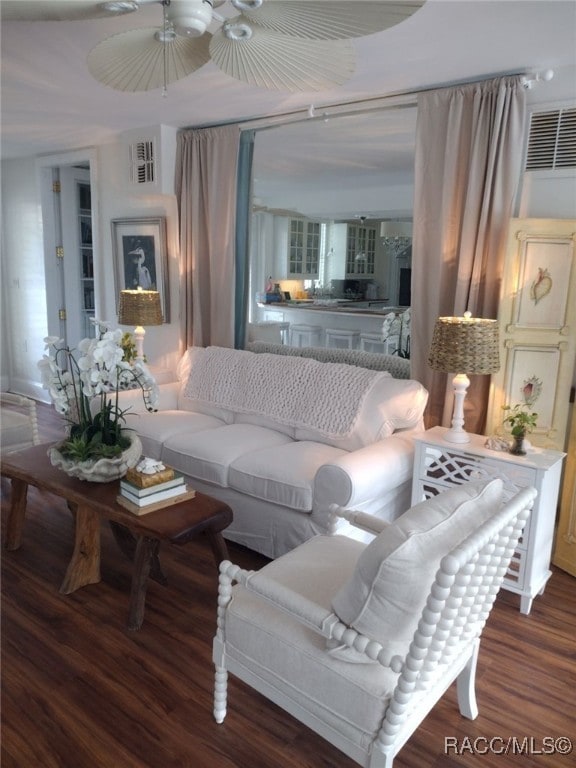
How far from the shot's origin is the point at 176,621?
2.42 m

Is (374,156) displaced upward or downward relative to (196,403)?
upward

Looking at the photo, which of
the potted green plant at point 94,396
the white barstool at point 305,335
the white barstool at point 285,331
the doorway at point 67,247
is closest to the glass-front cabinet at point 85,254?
the doorway at point 67,247

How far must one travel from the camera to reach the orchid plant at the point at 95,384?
95.3 inches

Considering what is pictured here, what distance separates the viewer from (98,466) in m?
2.55

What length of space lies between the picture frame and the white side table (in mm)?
2641

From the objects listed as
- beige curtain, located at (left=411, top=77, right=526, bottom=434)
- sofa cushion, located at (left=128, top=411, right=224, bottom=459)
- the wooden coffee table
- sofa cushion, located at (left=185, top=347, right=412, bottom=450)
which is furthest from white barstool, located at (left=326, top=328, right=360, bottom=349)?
the wooden coffee table

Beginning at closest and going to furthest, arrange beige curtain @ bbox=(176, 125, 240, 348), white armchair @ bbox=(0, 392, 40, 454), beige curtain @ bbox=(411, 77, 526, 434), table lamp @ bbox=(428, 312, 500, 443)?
table lamp @ bbox=(428, 312, 500, 443)
beige curtain @ bbox=(411, 77, 526, 434)
white armchair @ bbox=(0, 392, 40, 454)
beige curtain @ bbox=(176, 125, 240, 348)

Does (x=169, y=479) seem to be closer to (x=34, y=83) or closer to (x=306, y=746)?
(x=306, y=746)

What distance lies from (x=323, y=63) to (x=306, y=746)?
2.22 metres

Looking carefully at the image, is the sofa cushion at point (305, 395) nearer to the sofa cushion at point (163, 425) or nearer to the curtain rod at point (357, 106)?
the sofa cushion at point (163, 425)

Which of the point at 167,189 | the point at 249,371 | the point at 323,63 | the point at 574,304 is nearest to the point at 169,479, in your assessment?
the point at 249,371

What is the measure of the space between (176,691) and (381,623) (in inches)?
40.5

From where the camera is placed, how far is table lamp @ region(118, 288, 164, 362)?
4.18 metres

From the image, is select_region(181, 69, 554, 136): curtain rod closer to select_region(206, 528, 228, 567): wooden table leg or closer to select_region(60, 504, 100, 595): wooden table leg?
select_region(206, 528, 228, 567): wooden table leg
